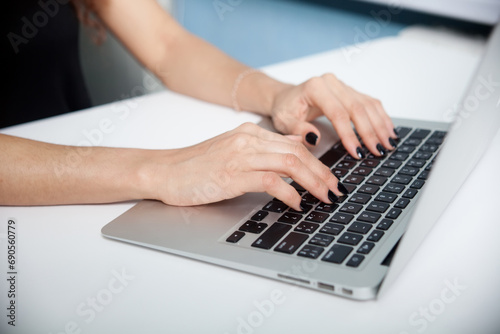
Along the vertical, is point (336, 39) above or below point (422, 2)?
below

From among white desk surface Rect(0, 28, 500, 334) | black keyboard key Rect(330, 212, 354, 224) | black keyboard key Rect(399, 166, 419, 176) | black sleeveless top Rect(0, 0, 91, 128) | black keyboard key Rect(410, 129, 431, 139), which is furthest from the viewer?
black sleeveless top Rect(0, 0, 91, 128)

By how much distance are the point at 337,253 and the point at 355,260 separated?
0.06 ft

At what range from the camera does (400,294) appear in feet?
1.65

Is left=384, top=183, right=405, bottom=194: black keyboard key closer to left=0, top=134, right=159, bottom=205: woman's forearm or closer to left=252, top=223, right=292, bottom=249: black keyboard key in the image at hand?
left=252, top=223, right=292, bottom=249: black keyboard key

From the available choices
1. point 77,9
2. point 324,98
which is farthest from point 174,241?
point 77,9

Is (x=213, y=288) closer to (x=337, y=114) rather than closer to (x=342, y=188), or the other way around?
(x=342, y=188)

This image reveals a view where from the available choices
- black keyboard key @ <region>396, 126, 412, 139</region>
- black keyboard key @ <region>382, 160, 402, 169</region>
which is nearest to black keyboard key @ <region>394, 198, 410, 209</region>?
black keyboard key @ <region>382, 160, 402, 169</region>

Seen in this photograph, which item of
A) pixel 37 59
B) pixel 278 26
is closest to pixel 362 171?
pixel 37 59

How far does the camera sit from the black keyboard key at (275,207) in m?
0.63

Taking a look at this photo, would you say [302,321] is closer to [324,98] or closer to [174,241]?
[174,241]

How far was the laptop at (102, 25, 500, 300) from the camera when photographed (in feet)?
1.64

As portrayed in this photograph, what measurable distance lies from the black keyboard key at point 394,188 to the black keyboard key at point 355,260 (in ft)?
0.51

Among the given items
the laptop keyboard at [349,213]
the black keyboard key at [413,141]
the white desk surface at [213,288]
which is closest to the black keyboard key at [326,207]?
the laptop keyboard at [349,213]

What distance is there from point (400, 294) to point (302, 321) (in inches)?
3.6
